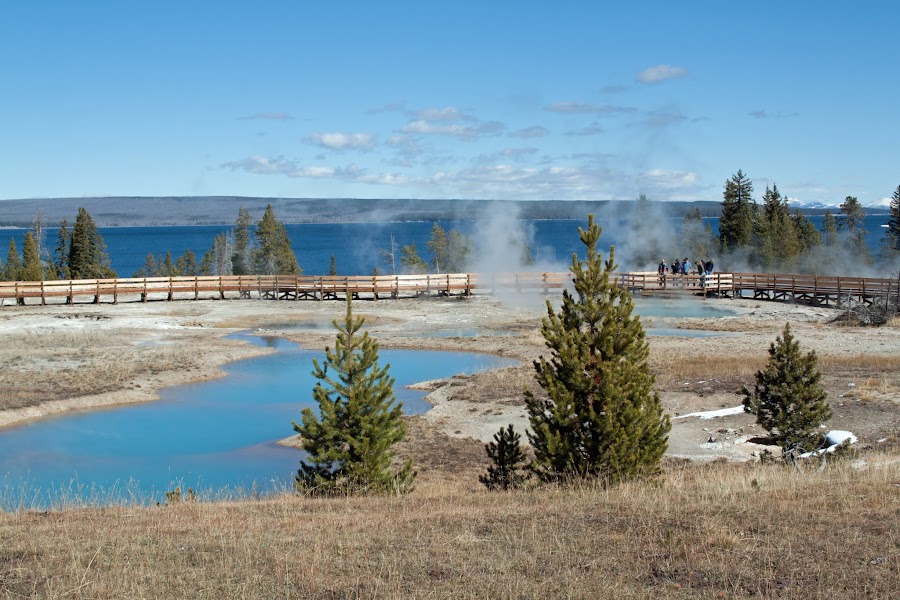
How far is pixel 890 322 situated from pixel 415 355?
19357mm

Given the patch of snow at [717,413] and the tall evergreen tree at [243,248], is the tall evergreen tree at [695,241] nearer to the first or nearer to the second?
the tall evergreen tree at [243,248]

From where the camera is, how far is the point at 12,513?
11023 millimetres

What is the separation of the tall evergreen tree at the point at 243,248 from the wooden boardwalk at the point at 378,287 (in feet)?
163

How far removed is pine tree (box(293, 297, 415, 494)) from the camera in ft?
42.6

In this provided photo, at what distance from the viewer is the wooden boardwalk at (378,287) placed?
165 ft

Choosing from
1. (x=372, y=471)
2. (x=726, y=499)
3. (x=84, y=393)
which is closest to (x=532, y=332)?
(x=84, y=393)

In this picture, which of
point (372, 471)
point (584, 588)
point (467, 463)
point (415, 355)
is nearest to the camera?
point (584, 588)

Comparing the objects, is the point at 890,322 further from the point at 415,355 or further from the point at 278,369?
the point at 278,369

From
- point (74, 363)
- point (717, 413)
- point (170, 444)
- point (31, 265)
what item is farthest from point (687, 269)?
point (31, 265)

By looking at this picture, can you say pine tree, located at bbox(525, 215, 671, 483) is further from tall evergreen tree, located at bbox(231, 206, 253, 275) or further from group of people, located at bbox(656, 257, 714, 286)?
tall evergreen tree, located at bbox(231, 206, 253, 275)

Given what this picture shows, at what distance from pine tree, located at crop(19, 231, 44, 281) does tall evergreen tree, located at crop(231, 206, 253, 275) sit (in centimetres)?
2265

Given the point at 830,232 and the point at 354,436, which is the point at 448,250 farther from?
the point at 354,436

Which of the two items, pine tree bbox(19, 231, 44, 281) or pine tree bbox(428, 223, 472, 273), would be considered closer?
pine tree bbox(19, 231, 44, 281)

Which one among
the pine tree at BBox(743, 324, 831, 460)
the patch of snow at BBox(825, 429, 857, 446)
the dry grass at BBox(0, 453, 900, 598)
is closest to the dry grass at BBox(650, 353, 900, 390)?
the patch of snow at BBox(825, 429, 857, 446)
